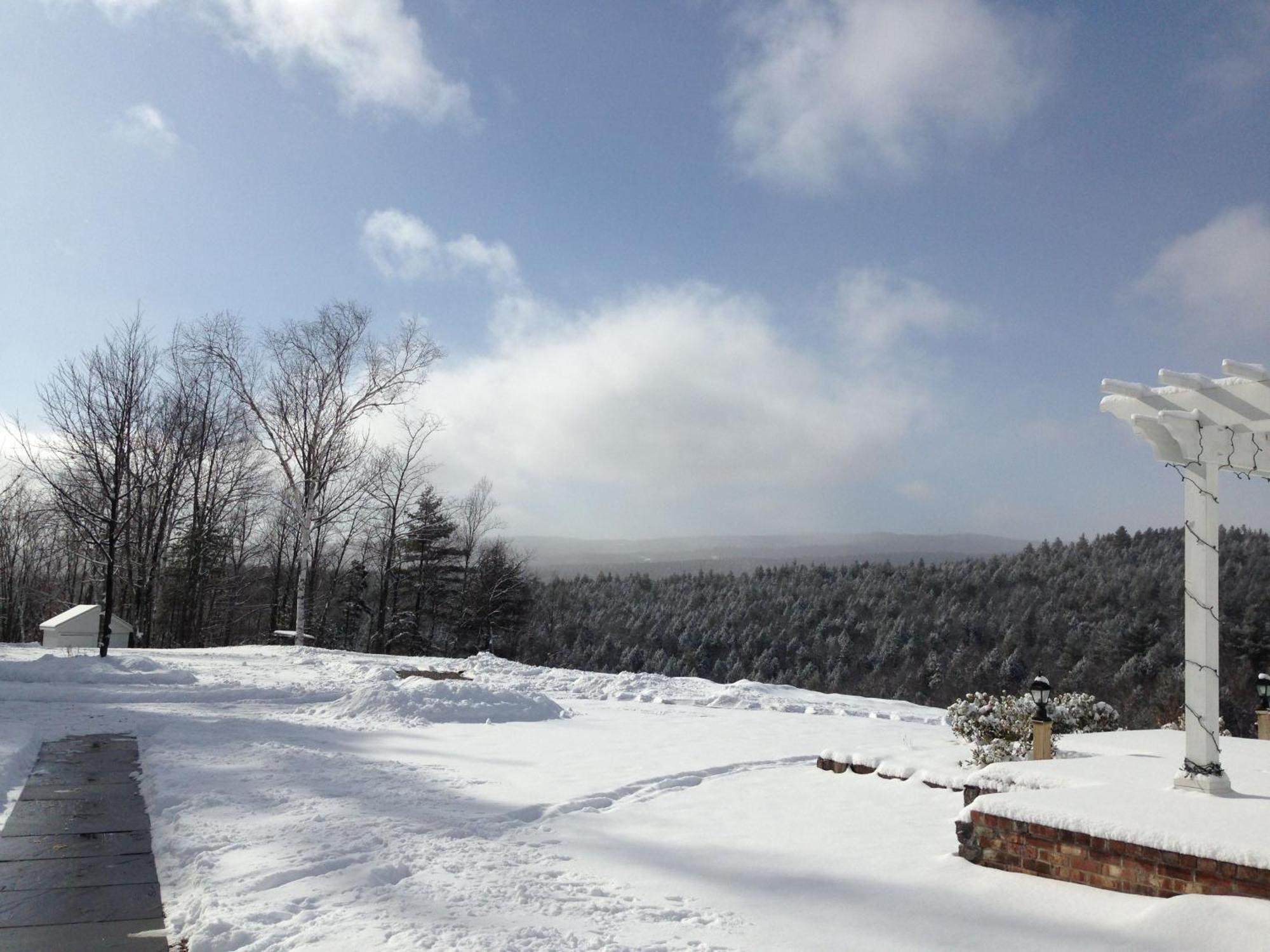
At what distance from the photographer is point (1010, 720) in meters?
7.39

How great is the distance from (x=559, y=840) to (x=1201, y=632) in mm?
4339

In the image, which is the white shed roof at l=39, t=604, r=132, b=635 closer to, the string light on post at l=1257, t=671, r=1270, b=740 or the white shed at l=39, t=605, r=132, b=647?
Result: the white shed at l=39, t=605, r=132, b=647

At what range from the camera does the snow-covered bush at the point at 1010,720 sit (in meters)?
7.09

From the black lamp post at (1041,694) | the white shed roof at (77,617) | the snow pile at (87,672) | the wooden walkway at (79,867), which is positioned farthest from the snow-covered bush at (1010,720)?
the white shed roof at (77,617)

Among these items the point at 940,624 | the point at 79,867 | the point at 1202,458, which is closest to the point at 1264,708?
the point at 1202,458

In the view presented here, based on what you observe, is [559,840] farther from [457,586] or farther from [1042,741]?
[457,586]

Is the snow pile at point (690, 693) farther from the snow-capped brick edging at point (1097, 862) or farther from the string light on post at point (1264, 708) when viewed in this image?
the snow-capped brick edging at point (1097, 862)

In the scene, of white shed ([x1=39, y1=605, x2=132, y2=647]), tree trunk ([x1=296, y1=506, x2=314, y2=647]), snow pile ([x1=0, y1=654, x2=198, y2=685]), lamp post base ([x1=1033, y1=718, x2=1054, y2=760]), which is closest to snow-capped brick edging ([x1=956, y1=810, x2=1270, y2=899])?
lamp post base ([x1=1033, y1=718, x2=1054, y2=760])

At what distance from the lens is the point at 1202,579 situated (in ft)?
17.7

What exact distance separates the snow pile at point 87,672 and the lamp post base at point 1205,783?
43.5 ft

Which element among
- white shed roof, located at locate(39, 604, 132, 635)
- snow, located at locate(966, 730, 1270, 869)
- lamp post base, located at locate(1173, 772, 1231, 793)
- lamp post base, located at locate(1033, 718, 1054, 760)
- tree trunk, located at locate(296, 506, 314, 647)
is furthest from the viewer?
tree trunk, located at locate(296, 506, 314, 647)

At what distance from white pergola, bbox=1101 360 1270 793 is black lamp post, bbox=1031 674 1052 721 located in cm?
127

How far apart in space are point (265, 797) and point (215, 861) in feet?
5.06

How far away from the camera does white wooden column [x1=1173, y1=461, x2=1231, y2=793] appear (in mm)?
5176
